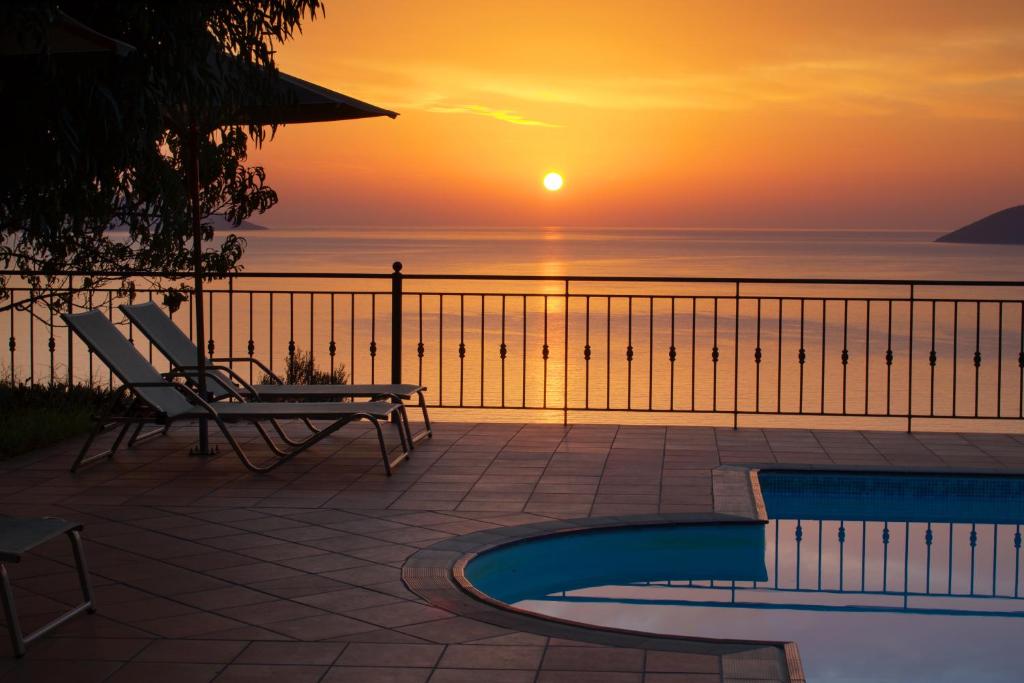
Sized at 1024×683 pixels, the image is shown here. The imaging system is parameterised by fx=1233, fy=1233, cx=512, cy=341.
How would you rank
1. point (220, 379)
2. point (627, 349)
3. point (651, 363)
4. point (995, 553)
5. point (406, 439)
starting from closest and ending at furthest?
point (995, 553), point (406, 439), point (220, 379), point (651, 363), point (627, 349)

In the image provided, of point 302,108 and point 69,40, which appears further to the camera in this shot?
point 302,108

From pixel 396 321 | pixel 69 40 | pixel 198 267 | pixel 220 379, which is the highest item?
pixel 69 40

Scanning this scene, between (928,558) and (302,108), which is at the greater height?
(302,108)

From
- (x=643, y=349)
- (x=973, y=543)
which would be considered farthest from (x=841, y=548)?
(x=643, y=349)

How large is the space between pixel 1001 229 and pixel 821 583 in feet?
215

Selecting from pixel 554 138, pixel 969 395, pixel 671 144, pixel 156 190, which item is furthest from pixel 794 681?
pixel 554 138

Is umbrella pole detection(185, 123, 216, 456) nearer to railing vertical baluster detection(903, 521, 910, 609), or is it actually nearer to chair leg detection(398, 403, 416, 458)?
chair leg detection(398, 403, 416, 458)

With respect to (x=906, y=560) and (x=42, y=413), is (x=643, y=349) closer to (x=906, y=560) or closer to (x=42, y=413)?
(x=42, y=413)

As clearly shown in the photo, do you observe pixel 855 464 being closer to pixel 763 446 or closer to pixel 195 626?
pixel 763 446

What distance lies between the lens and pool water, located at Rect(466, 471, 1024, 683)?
4.54 meters

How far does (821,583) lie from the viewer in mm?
5340

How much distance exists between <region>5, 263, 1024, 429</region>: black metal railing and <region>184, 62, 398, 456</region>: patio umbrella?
74cm

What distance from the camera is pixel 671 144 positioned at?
2711cm

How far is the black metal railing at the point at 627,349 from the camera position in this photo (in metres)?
8.77
